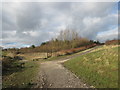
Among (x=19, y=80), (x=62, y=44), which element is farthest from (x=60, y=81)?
(x=62, y=44)

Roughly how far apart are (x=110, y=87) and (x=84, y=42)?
3753cm

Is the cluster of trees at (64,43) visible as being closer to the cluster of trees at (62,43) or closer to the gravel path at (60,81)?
the cluster of trees at (62,43)

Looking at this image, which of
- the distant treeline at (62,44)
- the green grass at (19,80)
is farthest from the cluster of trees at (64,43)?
the green grass at (19,80)

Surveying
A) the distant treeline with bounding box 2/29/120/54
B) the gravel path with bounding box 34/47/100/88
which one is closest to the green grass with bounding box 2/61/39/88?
the gravel path with bounding box 34/47/100/88

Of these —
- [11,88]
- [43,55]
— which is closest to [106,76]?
[11,88]

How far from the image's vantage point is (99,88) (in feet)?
16.2

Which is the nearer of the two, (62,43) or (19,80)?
(19,80)

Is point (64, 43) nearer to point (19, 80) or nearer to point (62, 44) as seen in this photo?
point (62, 44)

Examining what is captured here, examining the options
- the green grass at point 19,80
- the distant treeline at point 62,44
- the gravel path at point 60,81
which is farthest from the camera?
the distant treeline at point 62,44

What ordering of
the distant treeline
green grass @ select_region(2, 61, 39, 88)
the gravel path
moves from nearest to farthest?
the gravel path
green grass @ select_region(2, 61, 39, 88)
the distant treeline

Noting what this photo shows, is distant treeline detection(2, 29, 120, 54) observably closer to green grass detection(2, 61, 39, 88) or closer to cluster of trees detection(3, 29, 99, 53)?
cluster of trees detection(3, 29, 99, 53)

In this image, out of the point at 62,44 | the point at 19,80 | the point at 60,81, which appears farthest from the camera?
the point at 62,44

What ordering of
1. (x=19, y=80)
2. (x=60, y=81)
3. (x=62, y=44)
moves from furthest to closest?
(x=62, y=44) → (x=19, y=80) → (x=60, y=81)

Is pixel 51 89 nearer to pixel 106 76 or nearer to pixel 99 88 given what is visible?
pixel 99 88
